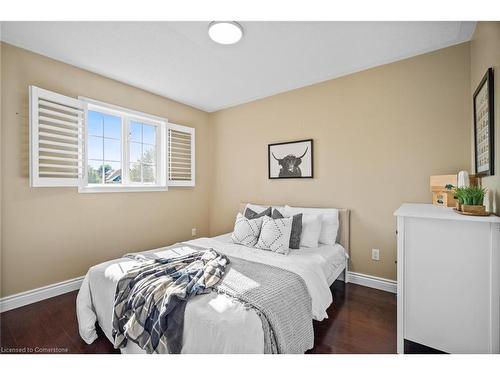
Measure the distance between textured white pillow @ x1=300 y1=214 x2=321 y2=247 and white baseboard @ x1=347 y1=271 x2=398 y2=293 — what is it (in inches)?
27.2

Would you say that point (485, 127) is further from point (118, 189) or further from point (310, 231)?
point (118, 189)

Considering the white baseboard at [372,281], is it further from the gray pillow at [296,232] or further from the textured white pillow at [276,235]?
the textured white pillow at [276,235]

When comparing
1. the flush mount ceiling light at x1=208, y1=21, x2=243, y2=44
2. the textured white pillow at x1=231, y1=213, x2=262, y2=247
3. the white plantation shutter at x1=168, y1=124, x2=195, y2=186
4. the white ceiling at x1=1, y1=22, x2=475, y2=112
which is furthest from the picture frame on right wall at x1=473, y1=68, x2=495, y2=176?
the white plantation shutter at x1=168, y1=124, x2=195, y2=186

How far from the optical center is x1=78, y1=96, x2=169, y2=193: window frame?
263 centimetres

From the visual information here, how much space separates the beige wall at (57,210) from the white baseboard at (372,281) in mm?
2589

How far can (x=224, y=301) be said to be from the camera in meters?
1.32

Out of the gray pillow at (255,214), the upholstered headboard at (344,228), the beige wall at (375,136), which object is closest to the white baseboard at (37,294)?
the gray pillow at (255,214)

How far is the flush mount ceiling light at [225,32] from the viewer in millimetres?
1874

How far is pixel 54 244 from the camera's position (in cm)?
245

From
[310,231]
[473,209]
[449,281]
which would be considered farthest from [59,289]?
[473,209]

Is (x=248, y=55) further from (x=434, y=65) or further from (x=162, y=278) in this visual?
(x=162, y=278)
